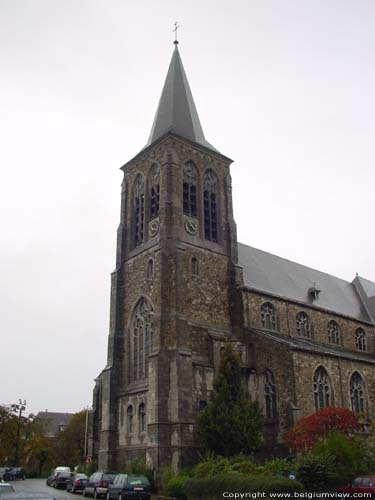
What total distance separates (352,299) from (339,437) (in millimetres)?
28570

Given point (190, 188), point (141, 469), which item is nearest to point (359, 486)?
point (141, 469)

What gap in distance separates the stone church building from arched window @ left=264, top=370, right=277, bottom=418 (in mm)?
60

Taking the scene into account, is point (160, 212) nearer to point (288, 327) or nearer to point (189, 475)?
point (288, 327)

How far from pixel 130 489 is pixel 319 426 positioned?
9.84 m

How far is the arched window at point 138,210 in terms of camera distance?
38481 millimetres

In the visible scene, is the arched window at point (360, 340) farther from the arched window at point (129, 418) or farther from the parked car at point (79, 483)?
the parked car at point (79, 483)

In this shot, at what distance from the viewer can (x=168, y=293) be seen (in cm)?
3284

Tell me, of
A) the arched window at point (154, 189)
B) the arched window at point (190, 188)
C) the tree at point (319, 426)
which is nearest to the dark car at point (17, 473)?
the arched window at point (154, 189)

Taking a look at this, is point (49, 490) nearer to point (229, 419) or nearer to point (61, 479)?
point (61, 479)

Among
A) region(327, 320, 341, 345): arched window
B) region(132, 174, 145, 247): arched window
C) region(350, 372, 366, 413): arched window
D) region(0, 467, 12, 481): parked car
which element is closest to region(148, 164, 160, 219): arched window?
region(132, 174, 145, 247): arched window

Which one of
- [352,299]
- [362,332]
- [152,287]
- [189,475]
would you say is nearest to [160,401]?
[189,475]

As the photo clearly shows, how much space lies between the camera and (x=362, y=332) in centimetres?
4666

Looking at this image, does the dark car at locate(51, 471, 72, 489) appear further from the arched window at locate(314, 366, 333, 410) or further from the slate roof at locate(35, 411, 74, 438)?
the slate roof at locate(35, 411, 74, 438)

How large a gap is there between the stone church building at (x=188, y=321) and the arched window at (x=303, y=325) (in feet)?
0.34
